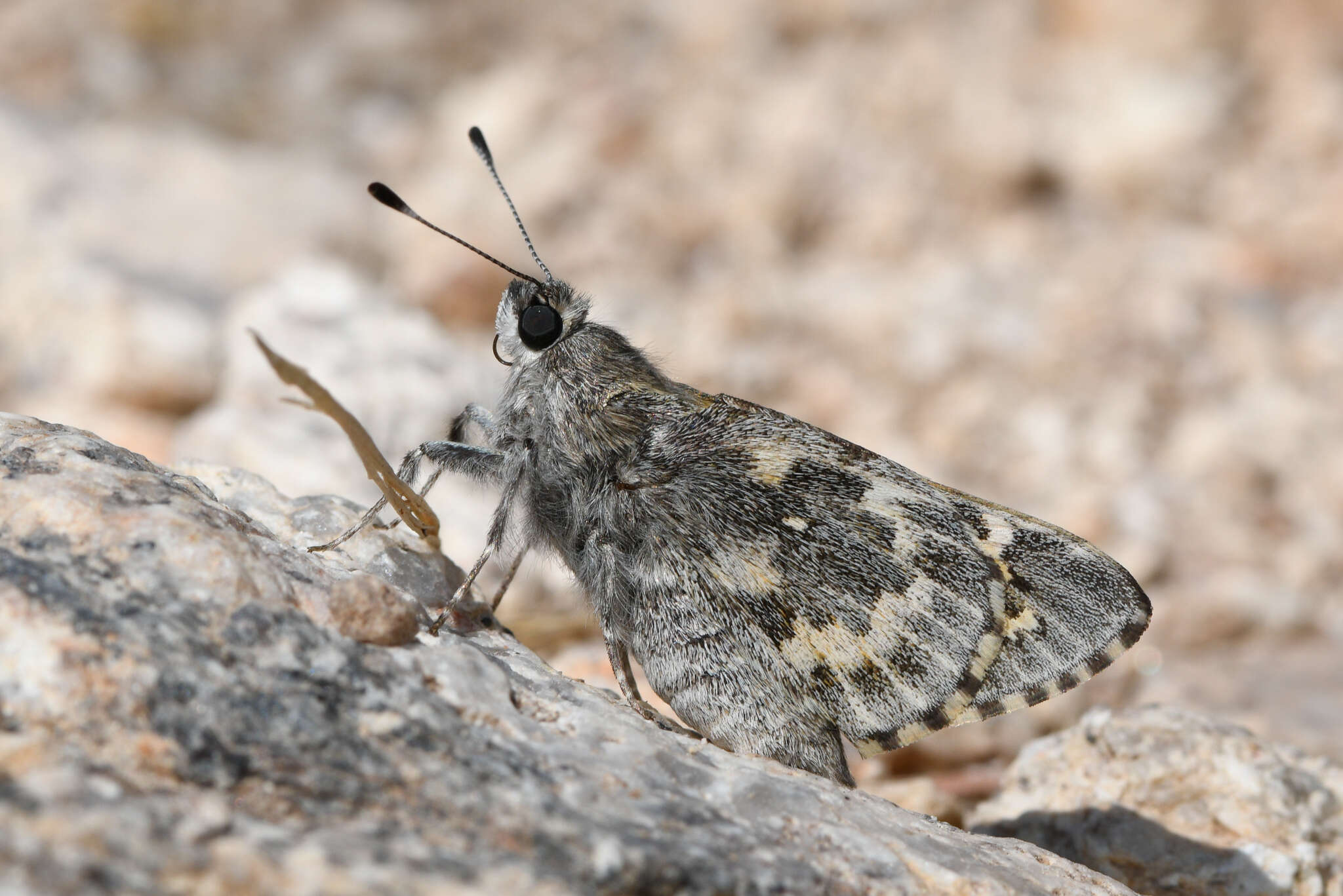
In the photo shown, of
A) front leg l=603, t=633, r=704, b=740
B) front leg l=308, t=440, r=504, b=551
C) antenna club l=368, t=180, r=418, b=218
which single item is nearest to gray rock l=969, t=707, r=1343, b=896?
front leg l=603, t=633, r=704, b=740

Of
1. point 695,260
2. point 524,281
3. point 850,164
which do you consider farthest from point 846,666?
point 850,164

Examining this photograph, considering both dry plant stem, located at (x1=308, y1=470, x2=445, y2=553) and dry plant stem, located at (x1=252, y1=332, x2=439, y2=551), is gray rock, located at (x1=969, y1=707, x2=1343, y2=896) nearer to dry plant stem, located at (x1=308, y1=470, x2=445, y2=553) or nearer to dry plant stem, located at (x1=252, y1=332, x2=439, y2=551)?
dry plant stem, located at (x1=252, y1=332, x2=439, y2=551)

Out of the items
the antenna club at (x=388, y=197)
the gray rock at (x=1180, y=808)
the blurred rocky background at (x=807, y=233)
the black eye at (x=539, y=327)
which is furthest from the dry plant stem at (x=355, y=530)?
the blurred rocky background at (x=807, y=233)

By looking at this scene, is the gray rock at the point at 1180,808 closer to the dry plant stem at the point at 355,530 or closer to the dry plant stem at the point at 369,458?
the dry plant stem at the point at 369,458

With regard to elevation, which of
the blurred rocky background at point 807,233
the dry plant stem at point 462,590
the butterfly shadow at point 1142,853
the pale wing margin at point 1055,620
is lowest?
the dry plant stem at point 462,590

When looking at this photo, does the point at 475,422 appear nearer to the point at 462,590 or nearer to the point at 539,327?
the point at 539,327

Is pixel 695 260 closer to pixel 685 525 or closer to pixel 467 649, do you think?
pixel 685 525
